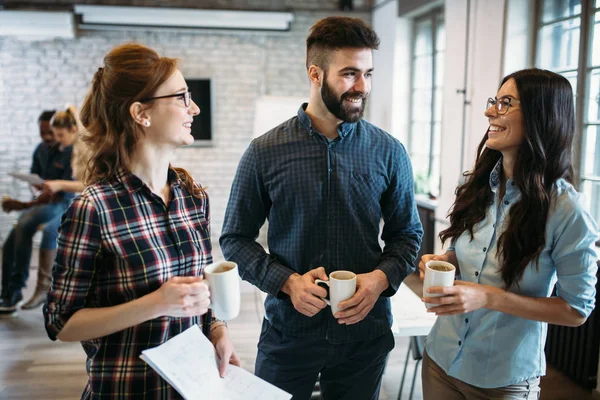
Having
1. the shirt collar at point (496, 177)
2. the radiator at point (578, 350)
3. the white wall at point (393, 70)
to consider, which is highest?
the white wall at point (393, 70)

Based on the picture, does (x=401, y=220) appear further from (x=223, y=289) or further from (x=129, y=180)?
(x=129, y=180)

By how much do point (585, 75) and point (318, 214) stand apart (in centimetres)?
250

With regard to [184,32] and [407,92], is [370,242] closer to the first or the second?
[407,92]

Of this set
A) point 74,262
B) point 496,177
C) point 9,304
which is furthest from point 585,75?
point 9,304

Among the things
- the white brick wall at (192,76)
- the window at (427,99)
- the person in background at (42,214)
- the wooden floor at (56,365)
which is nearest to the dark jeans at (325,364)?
the wooden floor at (56,365)

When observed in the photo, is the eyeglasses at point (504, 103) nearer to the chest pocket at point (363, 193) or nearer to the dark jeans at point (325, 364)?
the chest pocket at point (363, 193)

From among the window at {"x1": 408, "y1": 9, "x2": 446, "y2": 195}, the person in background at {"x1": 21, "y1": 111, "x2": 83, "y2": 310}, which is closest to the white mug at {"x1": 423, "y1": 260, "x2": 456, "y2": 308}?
the person in background at {"x1": 21, "y1": 111, "x2": 83, "y2": 310}

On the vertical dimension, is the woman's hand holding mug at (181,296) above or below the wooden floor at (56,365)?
above

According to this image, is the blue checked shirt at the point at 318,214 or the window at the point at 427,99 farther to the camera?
the window at the point at 427,99

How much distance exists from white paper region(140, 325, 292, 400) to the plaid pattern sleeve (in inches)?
1.9

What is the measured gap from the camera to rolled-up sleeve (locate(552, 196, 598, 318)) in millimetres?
1201

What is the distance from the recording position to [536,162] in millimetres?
1300

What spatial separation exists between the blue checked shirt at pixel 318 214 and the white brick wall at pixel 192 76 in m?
4.89

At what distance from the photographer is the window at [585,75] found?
2.98 meters
